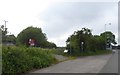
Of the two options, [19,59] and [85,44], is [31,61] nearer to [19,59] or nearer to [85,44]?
[19,59]

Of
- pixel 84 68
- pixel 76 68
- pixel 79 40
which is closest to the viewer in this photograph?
pixel 84 68

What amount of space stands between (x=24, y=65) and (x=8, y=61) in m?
2.51

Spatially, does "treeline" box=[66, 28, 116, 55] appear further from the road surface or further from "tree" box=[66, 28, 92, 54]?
the road surface

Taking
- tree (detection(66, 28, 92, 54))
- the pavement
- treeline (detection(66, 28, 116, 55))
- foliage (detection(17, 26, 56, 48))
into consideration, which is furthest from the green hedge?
foliage (detection(17, 26, 56, 48))

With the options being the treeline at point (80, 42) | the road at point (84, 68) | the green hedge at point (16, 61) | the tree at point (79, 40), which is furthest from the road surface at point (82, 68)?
the tree at point (79, 40)

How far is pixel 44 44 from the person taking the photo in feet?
312

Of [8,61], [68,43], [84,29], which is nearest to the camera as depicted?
[8,61]

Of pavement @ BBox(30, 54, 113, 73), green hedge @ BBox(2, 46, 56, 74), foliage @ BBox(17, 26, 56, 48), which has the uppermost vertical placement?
foliage @ BBox(17, 26, 56, 48)

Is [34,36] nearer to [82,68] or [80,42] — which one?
[80,42]

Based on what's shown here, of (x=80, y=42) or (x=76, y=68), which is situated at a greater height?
(x=80, y=42)

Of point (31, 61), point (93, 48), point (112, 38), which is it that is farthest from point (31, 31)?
point (31, 61)

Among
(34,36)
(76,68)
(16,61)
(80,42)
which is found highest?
(34,36)

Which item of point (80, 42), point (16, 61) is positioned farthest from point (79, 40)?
point (16, 61)

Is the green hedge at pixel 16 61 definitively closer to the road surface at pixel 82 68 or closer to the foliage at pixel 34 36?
the road surface at pixel 82 68
